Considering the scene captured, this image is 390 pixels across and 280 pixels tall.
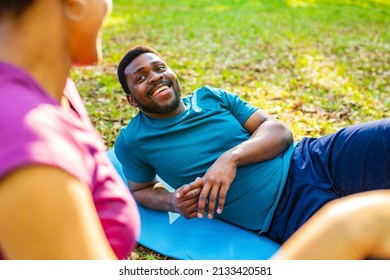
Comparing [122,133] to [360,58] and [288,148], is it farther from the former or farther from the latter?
[360,58]

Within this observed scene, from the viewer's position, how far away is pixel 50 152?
94 centimetres

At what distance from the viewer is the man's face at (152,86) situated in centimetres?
318

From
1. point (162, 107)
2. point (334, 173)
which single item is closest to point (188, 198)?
point (162, 107)

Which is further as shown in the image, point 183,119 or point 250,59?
point 250,59

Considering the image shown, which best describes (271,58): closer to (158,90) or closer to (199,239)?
(158,90)

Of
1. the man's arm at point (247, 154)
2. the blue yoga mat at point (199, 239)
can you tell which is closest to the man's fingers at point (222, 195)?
the man's arm at point (247, 154)

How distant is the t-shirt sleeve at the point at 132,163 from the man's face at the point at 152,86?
0.26 meters

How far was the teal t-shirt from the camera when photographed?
9.73ft

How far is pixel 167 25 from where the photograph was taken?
11.4m

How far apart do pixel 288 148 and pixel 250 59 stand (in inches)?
204

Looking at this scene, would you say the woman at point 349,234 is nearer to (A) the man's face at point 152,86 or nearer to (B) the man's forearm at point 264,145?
(B) the man's forearm at point 264,145

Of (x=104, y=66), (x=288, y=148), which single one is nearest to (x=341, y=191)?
(x=288, y=148)

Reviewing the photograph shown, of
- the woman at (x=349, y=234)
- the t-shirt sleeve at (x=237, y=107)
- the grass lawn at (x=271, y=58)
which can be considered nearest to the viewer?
the woman at (x=349, y=234)

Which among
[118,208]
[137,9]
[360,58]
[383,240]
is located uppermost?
[383,240]
